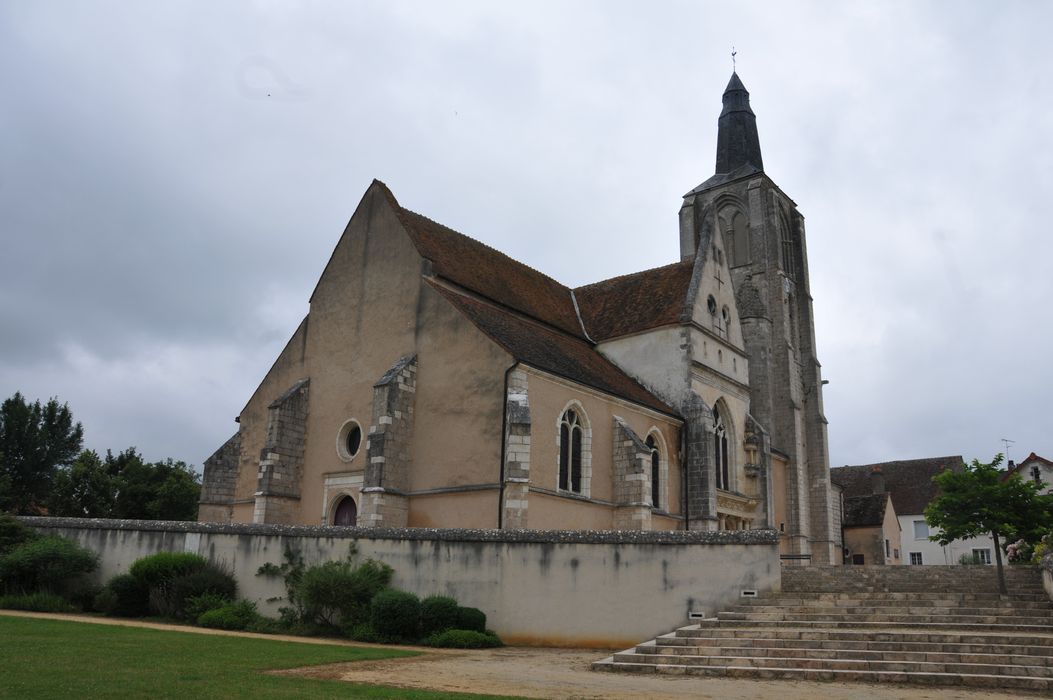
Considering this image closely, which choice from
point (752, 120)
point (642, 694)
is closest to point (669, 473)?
point (642, 694)

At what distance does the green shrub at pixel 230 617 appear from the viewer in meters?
16.0

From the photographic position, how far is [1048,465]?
44.5m

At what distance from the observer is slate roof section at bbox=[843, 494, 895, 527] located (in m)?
41.4

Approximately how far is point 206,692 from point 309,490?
16662 mm

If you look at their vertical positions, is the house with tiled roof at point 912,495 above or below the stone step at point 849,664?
above

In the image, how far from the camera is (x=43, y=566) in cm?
1842

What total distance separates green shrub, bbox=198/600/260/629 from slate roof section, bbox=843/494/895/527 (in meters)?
34.1

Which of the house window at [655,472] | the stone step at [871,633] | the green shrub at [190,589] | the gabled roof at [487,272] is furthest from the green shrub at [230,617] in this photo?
the house window at [655,472]

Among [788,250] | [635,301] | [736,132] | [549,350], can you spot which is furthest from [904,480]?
[549,350]

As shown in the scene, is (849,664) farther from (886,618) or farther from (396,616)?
(396,616)

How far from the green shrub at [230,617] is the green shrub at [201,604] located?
22 centimetres

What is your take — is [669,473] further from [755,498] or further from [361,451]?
[361,451]

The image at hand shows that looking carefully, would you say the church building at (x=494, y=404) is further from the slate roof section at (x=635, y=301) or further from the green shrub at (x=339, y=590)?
the green shrub at (x=339, y=590)

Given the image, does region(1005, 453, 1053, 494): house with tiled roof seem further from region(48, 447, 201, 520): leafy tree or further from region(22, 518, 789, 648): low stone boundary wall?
region(48, 447, 201, 520): leafy tree
